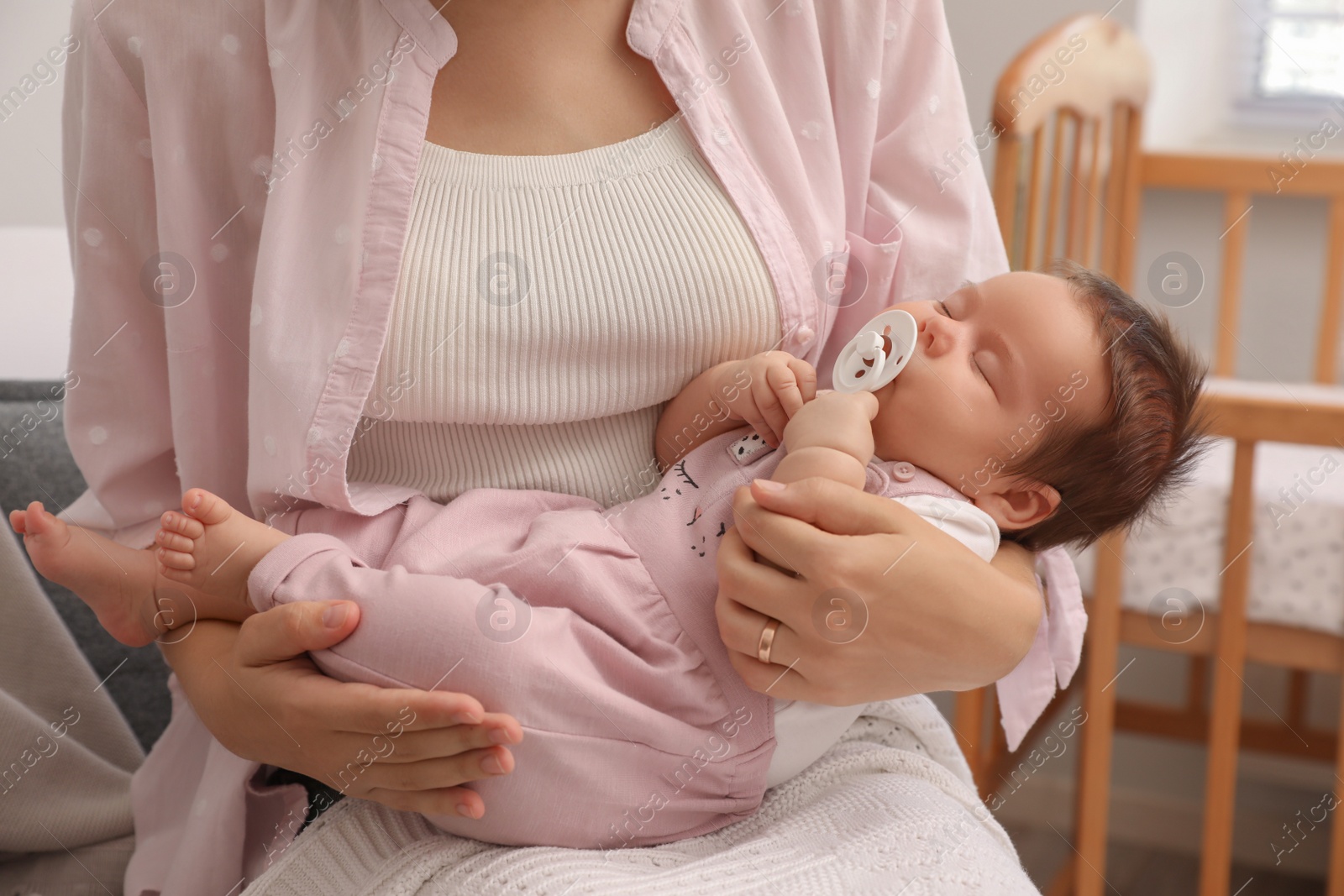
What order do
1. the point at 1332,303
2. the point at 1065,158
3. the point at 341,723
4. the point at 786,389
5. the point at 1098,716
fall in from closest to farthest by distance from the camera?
the point at 341,723 < the point at 786,389 < the point at 1098,716 < the point at 1065,158 < the point at 1332,303

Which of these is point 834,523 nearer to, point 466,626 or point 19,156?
point 466,626

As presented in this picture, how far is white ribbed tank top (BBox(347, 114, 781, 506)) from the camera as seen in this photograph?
2.61ft

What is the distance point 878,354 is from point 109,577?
585 mm

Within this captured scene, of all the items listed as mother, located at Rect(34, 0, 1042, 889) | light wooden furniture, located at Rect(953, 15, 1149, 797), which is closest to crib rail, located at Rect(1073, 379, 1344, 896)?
light wooden furniture, located at Rect(953, 15, 1149, 797)

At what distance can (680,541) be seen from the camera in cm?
77

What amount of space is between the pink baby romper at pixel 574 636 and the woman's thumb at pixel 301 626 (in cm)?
1

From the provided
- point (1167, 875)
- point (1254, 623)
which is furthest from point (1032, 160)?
point (1167, 875)

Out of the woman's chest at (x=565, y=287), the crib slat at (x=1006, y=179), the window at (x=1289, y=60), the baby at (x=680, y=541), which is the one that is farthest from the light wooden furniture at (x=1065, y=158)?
the woman's chest at (x=565, y=287)

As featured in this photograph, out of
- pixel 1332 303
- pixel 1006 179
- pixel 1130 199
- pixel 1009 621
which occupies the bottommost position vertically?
pixel 1332 303

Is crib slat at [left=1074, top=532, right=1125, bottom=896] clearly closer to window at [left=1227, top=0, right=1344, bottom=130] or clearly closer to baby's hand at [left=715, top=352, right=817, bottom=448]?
baby's hand at [left=715, top=352, right=817, bottom=448]

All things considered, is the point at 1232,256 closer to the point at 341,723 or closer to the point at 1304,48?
the point at 1304,48

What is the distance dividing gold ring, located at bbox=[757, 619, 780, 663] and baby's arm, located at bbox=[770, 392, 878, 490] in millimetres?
95

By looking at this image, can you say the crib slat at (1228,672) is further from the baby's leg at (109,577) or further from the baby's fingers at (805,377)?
the baby's leg at (109,577)

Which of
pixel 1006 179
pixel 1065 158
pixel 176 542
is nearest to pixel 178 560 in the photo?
pixel 176 542
